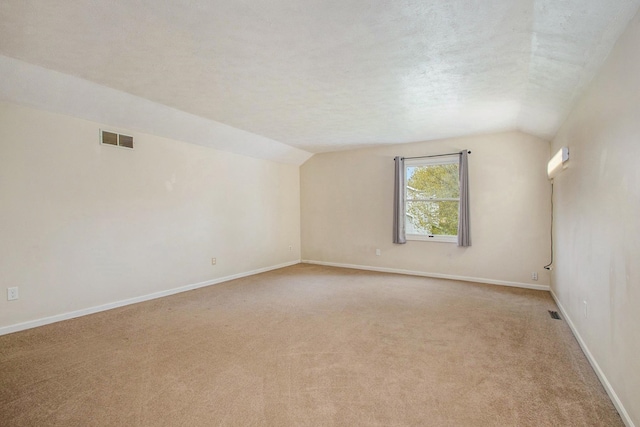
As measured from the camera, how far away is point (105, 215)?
11.8 ft

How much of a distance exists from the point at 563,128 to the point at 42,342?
18.4 feet

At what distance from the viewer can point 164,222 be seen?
13.8 feet

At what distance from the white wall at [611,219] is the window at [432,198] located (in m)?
2.24

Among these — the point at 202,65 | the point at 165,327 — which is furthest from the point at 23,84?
the point at 165,327

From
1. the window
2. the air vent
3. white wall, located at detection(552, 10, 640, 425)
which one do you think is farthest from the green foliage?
the air vent

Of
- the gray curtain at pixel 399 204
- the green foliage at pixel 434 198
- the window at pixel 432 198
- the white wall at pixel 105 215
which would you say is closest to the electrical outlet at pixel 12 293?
the white wall at pixel 105 215

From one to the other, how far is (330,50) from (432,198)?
3762 mm

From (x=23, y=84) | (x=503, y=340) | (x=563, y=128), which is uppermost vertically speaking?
(x=23, y=84)

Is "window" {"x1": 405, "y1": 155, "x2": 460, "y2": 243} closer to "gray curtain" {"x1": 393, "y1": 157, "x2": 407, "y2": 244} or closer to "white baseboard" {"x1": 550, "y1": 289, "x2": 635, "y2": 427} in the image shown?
"gray curtain" {"x1": 393, "y1": 157, "x2": 407, "y2": 244}

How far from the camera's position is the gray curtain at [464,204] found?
4.83 metres

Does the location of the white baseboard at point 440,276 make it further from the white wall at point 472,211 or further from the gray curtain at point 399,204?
the gray curtain at point 399,204

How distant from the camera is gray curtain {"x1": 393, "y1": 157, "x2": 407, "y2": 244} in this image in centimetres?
541

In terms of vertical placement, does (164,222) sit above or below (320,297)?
above

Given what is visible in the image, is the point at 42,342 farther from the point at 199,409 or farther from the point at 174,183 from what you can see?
the point at 174,183
